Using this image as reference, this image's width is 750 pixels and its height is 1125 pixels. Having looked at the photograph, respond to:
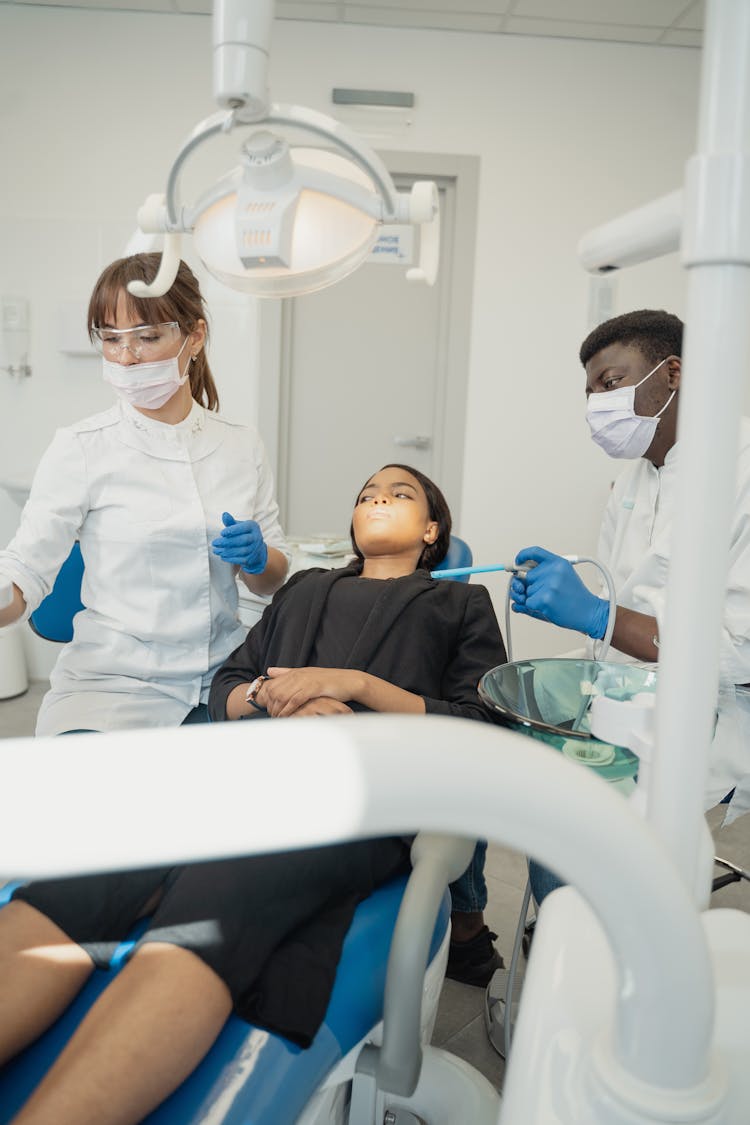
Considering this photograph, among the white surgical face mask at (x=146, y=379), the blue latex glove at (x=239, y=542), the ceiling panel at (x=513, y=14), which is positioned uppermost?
the ceiling panel at (x=513, y=14)

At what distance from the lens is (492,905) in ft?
6.99

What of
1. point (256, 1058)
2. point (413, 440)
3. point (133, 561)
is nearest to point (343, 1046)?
point (256, 1058)

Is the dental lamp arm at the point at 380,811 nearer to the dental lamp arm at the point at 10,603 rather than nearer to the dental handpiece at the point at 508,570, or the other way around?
the dental handpiece at the point at 508,570

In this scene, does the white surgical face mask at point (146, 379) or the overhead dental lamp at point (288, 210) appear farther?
the white surgical face mask at point (146, 379)

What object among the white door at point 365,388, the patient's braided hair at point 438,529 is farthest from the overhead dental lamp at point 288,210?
the white door at point 365,388

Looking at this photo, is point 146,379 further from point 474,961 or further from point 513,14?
point 513,14

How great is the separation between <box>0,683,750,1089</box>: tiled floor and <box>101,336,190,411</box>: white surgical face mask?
132cm

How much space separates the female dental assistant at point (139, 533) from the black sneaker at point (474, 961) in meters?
0.74

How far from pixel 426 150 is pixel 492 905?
2887 millimetres

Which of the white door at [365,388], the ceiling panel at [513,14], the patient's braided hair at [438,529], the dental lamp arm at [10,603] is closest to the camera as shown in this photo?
the dental lamp arm at [10,603]

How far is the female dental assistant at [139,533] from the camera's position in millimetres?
1568

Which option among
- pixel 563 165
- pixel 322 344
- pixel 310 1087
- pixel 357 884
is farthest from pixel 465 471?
pixel 310 1087

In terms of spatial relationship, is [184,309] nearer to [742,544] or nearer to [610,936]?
[742,544]

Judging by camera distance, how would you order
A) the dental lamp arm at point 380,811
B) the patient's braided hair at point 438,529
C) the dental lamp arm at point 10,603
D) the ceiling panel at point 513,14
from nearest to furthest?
the dental lamp arm at point 380,811 → the dental lamp arm at point 10,603 → the patient's braided hair at point 438,529 → the ceiling panel at point 513,14
